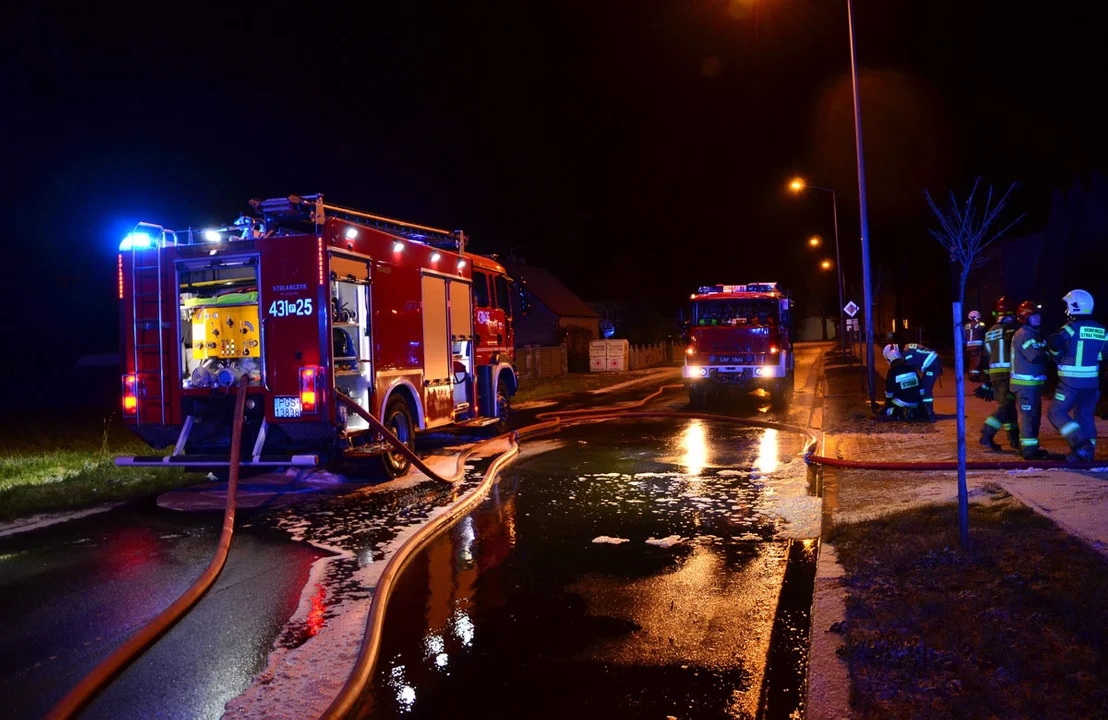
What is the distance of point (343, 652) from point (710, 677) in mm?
1874

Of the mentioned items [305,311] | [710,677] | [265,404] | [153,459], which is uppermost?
[305,311]

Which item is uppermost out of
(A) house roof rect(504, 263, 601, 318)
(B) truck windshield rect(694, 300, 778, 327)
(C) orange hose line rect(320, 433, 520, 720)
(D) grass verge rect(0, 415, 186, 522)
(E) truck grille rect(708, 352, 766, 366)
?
(A) house roof rect(504, 263, 601, 318)

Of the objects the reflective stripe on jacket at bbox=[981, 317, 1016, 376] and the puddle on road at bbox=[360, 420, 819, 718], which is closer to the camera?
the puddle on road at bbox=[360, 420, 819, 718]

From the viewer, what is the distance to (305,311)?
8.84 m

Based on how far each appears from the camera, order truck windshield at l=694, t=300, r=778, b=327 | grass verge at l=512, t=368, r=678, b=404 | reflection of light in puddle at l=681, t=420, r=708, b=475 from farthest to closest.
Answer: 1. grass verge at l=512, t=368, r=678, b=404
2. truck windshield at l=694, t=300, r=778, b=327
3. reflection of light in puddle at l=681, t=420, r=708, b=475

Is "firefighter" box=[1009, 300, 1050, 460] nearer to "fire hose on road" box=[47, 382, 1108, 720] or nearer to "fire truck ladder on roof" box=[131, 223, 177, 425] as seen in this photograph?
"fire hose on road" box=[47, 382, 1108, 720]

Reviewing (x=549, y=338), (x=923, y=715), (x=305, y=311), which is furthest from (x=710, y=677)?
(x=549, y=338)

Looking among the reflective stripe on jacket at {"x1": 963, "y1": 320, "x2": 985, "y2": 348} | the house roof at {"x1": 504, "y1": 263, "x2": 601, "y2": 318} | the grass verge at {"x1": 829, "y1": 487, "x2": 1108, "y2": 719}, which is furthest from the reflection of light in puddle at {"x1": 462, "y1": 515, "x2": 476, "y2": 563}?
the house roof at {"x1": 504, "y1": 263, "x2": 601, "y2": 318}

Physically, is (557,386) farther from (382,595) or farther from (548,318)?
(382,595)

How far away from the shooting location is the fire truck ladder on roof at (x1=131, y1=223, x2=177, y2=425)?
30.8 feet

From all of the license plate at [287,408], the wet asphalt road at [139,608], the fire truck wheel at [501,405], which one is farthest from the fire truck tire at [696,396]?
the wet asphalt road at [139,608]

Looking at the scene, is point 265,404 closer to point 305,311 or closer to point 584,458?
point 305,311

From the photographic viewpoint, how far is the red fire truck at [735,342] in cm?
1927

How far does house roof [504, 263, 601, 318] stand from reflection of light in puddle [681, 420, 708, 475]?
33.7 meters
